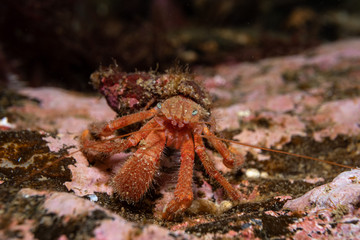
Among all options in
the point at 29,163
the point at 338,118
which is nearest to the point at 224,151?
the point at 29,163

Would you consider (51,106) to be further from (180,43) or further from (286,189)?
(180,43)

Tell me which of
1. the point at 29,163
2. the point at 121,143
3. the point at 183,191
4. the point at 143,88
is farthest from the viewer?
the point at 143,88

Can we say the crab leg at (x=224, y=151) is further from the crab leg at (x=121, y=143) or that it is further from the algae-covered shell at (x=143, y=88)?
the crab leg at (x=121, y=143)

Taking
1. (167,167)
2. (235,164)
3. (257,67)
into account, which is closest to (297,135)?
(235,164)

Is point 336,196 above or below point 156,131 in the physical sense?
below

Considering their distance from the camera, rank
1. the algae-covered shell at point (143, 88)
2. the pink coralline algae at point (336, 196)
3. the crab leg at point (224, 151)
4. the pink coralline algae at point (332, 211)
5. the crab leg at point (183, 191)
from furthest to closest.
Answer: the algae-covered shell at point (143, 88) → the crab leg at point (224, 151) → the crab leg at point (183, 191) → the pink coralline algae at point (336, 196) → the pink coralline algae at point (332, 211)

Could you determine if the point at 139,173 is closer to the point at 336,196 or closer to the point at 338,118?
the point at 336,196

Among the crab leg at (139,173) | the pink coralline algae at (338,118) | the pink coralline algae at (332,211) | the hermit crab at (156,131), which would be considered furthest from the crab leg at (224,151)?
the pink coralline algae at (338,118)

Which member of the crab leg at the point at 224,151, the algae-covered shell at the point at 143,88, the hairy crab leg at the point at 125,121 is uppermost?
the algae-covered shell at the point at 143,88
